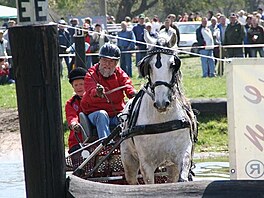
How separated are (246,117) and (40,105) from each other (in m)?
2.22

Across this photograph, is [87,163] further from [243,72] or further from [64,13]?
[64,13]

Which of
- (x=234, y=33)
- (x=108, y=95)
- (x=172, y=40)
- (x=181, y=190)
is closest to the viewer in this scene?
(x=181, y=190)

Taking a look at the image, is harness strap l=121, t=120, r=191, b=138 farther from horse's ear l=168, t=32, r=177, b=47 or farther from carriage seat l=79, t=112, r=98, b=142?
carriage seat l=79, t=112, r=98, b=142

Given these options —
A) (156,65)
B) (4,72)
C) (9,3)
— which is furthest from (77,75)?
(9,3)

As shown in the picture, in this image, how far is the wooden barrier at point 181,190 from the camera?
4688mm

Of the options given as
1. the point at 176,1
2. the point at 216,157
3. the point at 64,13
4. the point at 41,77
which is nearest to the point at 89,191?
the point at 41,77

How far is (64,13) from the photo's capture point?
72.6 metres

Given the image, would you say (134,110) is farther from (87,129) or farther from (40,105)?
(40,105)

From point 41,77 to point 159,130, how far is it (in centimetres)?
269

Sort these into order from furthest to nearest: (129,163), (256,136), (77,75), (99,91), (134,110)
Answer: (77,75)
(99,91)
(129,163)
(134,110)
(256,136)

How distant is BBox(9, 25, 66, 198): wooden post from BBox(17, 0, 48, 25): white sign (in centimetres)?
9

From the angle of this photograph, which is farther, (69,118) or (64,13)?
(64,13)

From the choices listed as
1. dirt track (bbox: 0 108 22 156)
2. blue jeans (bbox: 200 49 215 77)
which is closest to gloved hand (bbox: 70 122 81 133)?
dirt track (bbox: 0 108 22 156)

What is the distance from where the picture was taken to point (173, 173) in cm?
773
